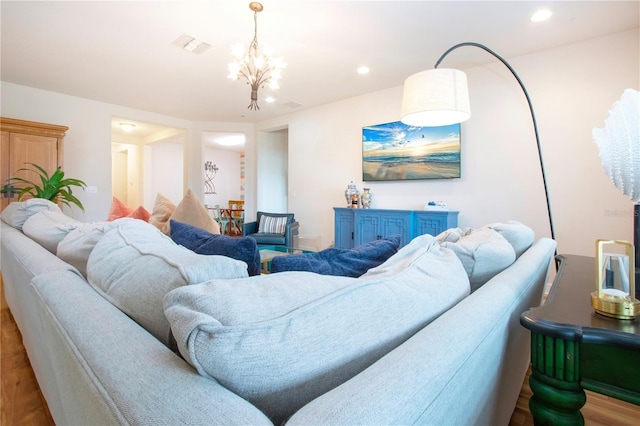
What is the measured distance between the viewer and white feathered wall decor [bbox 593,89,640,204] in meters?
0.68

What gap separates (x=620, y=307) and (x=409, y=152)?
3.79 metres

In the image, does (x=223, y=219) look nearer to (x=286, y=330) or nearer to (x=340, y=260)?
(x=340, y=260)

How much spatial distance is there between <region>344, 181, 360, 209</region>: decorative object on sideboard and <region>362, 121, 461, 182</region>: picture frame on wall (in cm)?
22

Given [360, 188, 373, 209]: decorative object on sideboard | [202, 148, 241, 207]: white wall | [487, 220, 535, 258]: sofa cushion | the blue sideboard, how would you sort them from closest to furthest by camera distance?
[487, 220, 535, 258]: sofa cushion < the blue sideboard < [360, 188, 373, 209]: decorative object on sideboard < [202, 148, 241, 207]: white wall

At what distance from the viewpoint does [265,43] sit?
321 cm

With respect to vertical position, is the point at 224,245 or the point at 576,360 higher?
the point at 224,245

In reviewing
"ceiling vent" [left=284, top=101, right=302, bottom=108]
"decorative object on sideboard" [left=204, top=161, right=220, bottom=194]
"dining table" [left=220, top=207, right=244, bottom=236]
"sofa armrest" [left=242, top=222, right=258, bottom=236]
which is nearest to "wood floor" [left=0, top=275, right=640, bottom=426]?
"sofa armrest" [left=242, top=222, right=258, bottom=236]

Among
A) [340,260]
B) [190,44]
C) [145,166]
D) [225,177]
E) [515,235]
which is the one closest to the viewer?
[340,260]

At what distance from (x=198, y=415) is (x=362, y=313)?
0.98 ft

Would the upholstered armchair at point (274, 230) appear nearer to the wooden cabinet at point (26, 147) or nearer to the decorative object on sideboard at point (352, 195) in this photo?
the decorative object on sideboard at point (352, 195)

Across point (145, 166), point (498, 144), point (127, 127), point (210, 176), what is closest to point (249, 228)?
point (498, 144)

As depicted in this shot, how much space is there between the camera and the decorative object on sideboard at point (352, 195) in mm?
4641

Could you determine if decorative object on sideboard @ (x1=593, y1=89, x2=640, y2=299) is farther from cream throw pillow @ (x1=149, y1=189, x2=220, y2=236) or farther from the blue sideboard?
the blue sideboard

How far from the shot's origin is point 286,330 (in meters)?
0.45
